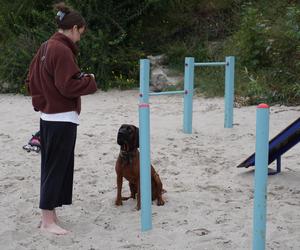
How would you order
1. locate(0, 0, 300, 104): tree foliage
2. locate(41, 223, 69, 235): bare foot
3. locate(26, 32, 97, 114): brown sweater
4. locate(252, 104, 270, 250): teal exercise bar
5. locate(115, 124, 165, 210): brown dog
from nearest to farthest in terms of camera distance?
locate(252, 104, 270, 250): teal exercise bar < locate(26, 32, 97, 114): brown sweater < locate(41, 223, 69, 235): bare foot < locate(115, 124, 165, 210): brown dog < locate(0, 0, 300, 104): tree foliage

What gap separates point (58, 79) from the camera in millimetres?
3482

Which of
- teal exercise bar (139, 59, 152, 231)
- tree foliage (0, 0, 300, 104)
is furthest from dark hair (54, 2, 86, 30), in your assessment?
tree foliage (0, 0, 300, 104)

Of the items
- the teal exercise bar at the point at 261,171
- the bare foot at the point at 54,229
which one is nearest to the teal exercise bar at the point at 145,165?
the bare foot at the point at 54,229

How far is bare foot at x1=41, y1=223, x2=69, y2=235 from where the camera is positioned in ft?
12.5

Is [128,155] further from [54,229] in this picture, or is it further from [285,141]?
[285,141]

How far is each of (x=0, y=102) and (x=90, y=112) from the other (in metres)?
2.49

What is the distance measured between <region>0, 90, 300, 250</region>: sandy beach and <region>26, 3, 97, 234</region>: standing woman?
0.38 metres

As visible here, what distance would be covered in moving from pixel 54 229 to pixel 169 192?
49.6 inches

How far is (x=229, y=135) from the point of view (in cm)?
711

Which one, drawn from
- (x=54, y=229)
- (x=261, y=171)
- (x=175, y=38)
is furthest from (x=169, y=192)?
(x=175, y=38)

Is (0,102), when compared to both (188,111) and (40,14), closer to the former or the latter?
(40,14)

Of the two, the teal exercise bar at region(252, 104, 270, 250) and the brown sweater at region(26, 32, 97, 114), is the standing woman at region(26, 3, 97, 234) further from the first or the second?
the teal exercise bar at region(252, 104, 270, 250)

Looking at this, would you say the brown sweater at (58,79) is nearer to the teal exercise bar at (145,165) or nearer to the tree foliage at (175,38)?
the teal exercise bar at (145,165)

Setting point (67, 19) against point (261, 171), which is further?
point (67, 19)
